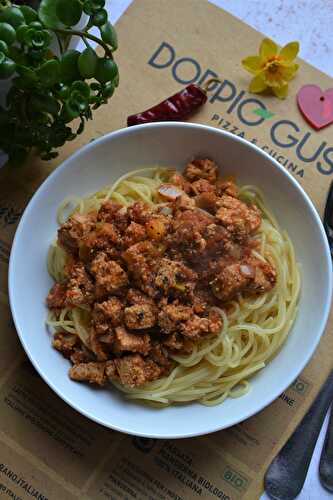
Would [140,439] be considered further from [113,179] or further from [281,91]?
[281,91]

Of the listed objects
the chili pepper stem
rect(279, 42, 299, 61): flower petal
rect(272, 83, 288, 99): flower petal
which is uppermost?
rect(279, 42, 299, 61): flower petal

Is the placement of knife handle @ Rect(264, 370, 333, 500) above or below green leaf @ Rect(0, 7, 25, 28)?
below

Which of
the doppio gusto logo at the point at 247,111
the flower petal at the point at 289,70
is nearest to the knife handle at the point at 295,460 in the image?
the doppio gusto logo at the point at 247,111

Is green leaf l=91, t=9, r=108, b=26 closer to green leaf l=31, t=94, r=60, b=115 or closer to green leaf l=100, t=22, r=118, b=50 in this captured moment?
green leaf l=100, t=22, r=118, b=50

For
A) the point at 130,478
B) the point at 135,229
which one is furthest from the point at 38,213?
the point at 130,478

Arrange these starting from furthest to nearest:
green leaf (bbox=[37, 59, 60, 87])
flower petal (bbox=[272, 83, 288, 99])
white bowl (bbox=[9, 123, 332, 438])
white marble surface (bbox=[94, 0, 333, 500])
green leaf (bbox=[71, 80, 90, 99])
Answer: white marble surface (bbox=[94, 0, 333, 500]) < flower petal (bbox=[272, 83, 288, 99]) < white bowl (bbox=[9, 123, 332, 438]) < green leaf (bbox=[71, 80, 90, 99]) < green leaf (bbox=[37, 59, 60, 87])

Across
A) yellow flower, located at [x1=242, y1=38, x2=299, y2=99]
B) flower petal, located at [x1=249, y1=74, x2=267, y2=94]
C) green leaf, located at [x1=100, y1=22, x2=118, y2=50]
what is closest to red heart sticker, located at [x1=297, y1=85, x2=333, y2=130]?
yellow flower, located at [x1=242, y1=38, x2=299, y2=99]

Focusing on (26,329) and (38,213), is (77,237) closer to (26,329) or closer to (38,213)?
(38,213)

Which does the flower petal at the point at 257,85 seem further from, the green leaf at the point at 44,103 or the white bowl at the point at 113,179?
the green leaf at the point at 44,103
